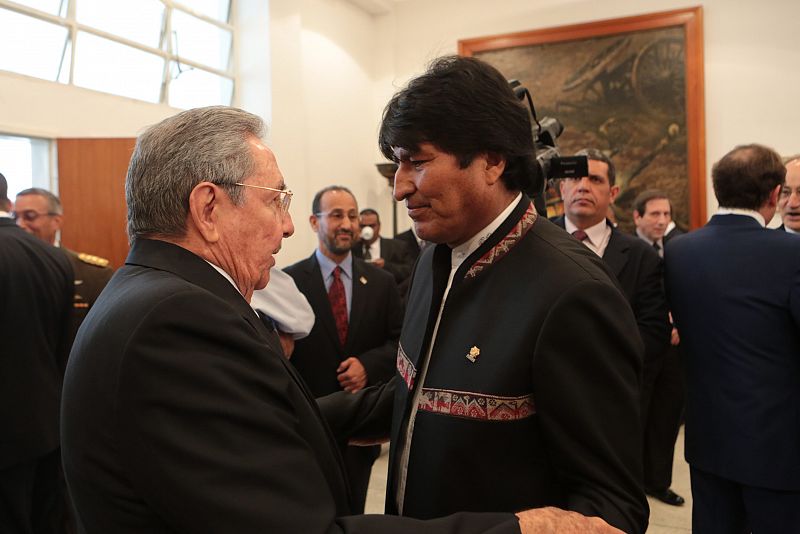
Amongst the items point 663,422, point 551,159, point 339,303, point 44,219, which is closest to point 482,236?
point 551,159

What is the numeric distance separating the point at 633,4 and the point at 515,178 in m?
7.59

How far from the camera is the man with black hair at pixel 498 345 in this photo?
1284 millimetres

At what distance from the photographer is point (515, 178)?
5.06 feet

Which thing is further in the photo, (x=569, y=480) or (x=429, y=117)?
(x=429, y=117)

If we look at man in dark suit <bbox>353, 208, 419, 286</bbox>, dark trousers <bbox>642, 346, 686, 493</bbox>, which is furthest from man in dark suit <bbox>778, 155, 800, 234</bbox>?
man in dark suit <bbox>353, 208, 419, 286</bbox>

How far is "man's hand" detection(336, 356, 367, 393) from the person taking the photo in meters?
3.38

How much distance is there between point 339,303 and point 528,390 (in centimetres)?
244

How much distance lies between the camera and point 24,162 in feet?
17.0

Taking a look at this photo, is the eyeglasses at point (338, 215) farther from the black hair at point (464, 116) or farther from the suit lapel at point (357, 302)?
the black hair at point (464, 116)

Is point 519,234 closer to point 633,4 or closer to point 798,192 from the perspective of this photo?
point 798,192

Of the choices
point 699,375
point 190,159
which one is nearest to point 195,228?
point 190,159

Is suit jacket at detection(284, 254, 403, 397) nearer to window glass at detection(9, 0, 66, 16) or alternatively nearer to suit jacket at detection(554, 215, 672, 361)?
suit jacket at detection(554, 215, 672, 361)

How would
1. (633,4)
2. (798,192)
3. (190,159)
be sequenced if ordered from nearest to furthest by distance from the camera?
(190,159)
(798,192)
(633,4)

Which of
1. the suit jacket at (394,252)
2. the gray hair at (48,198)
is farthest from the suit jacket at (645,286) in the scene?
the suit jacket at (394,252)
